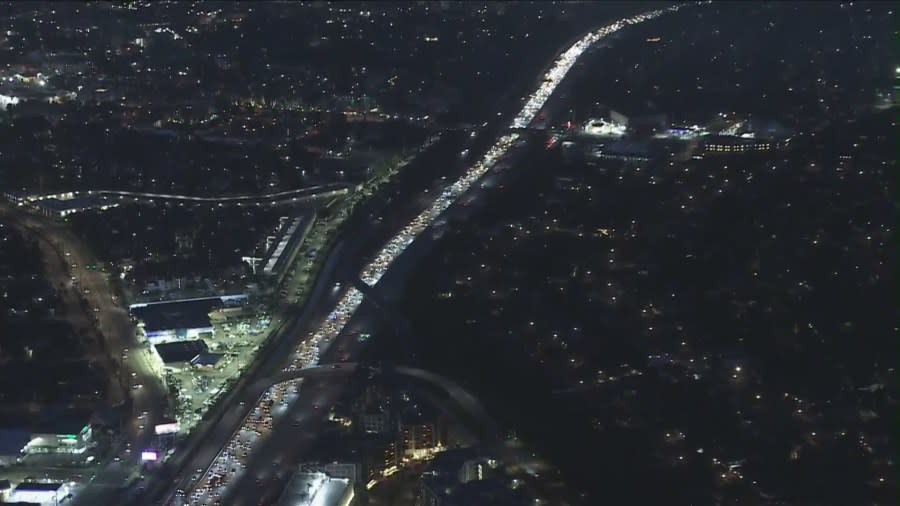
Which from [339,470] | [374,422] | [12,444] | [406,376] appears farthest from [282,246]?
[339,470]

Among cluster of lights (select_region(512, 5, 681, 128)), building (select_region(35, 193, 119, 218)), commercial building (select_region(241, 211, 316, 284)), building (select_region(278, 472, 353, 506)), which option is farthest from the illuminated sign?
cluster of lights (select_region(512, 5, 681, 128))

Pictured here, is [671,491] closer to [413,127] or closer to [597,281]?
[597,281]

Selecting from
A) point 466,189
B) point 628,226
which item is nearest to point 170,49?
point 466,189

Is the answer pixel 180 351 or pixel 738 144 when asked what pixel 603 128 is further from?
pixel 180 351

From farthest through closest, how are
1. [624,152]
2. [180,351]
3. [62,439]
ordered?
[624,152], [180,351], [62,439]

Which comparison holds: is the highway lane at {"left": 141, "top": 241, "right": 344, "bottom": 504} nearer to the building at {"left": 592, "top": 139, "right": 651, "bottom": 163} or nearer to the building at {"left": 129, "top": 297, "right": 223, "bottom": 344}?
the building at {"left": 129, "top": 297, "right": 223, "bottom": 344}

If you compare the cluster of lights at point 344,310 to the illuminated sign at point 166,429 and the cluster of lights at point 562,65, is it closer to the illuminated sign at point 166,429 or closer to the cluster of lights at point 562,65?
the cluster of lights at point 562,65
